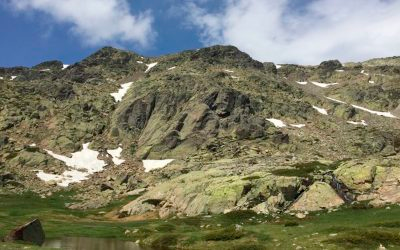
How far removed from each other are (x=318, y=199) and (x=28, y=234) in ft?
153

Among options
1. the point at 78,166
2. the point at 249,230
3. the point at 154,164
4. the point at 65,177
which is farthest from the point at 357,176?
the point at 78,166

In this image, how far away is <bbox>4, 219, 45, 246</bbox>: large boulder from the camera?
53066mm

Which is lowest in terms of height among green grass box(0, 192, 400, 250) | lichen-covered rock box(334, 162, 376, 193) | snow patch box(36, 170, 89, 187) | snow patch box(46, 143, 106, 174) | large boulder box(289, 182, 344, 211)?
green grass box(0, 192, 400, 250)

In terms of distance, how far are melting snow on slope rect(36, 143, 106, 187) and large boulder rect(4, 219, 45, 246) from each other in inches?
3521

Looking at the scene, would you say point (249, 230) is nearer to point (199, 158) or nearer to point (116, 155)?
point (199, 158)

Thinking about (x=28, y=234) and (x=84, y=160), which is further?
(x=84, y=160)

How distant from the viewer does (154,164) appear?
161 metres

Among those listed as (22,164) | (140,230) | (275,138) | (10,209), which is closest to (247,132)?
(275,138)

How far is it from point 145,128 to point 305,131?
64617 mm

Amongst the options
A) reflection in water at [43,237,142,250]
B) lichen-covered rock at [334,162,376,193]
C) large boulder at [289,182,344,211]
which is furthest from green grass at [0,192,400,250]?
lichen-covered rock at [334,162,376,193]

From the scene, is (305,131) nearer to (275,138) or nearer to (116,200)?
(275,138)

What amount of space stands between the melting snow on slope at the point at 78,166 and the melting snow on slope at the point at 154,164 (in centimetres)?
1503

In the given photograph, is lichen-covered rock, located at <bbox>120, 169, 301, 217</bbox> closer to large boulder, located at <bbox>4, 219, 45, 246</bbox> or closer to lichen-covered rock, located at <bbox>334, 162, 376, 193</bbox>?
lichen-covered rock, located at <bbox>334, 162, 376, 193</bbox>

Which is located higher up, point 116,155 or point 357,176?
point 116,155
